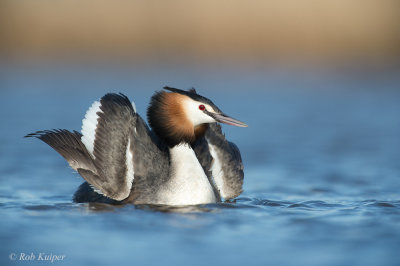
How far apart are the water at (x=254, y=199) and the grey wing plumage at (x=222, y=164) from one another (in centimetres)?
24

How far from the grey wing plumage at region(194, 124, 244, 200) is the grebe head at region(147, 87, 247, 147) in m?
0.83

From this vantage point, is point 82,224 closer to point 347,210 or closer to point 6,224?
point 6,224

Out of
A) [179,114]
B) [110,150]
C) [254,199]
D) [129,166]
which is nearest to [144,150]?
[129,166]

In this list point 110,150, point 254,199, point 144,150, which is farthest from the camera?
point 254,199

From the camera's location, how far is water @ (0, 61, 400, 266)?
6.45 m

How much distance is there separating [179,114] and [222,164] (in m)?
1.32

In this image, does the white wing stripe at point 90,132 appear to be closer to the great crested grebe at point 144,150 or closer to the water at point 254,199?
the great crested grebe at point 144,150

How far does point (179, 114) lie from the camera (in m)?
8.16

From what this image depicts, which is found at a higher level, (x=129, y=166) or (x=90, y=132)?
(x=90, y=132)

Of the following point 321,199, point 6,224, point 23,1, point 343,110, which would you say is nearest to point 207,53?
point 23,1

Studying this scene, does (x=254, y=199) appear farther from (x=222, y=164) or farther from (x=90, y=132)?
(x=90, y=132)

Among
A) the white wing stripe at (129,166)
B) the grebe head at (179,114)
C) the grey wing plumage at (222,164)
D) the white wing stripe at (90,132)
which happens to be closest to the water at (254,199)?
the grey wing plumage at (222,164)

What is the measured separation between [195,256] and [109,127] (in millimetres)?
2444

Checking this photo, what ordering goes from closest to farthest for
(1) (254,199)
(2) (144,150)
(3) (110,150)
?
(3) (110,150) → (2) (144,150) → (1) (254,199)
